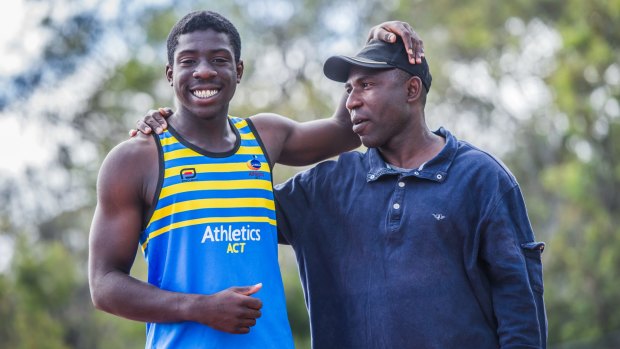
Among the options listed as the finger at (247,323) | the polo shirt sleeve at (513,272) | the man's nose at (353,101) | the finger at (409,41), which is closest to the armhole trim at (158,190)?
the finger at (247,323)

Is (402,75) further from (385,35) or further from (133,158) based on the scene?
(133,158)

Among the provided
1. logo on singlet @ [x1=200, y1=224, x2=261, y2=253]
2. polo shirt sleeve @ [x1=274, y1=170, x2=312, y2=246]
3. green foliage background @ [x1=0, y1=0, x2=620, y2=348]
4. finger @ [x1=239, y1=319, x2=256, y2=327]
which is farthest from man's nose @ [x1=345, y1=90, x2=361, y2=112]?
green foliage background @ [x1=0, y1=0, x2=620, y2=348]

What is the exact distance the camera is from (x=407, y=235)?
3859mm

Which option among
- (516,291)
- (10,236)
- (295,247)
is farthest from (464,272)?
(10,236)

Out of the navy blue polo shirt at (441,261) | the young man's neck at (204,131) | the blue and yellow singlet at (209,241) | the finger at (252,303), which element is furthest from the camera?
the young man's neck at (204,131)

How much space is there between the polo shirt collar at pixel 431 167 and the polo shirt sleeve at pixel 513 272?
0.92ft

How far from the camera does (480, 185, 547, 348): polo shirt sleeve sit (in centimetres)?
373

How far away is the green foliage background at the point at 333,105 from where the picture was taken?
14820 mm

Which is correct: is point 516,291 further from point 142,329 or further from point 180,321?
point 142,329

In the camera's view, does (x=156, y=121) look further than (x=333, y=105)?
No

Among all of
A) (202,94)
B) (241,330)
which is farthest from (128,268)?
(202,94)

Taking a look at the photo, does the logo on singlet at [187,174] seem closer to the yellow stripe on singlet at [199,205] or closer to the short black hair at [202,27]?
the yellow stripe on singlet at [199,205]

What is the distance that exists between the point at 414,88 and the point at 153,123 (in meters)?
1.15

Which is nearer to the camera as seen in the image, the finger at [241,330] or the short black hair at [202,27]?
the finger at [241,330]
